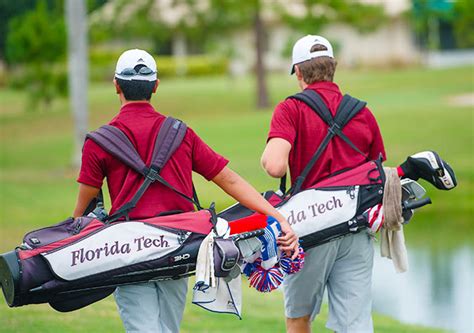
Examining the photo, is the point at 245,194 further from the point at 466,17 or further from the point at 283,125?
the point at 466,17

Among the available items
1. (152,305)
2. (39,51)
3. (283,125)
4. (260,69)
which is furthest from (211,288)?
(39,51)

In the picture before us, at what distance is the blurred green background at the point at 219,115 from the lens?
391 inches

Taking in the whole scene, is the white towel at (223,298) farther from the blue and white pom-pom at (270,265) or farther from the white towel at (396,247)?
the white towel at (396,247)

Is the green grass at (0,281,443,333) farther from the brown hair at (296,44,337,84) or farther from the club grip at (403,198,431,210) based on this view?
the brown hair at (296,44,337,84)

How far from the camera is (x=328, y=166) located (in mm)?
6273

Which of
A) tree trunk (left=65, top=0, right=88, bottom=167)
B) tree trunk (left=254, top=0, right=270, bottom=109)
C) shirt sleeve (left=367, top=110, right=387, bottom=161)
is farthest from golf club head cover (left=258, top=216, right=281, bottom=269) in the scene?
tree trunk (left=254, top=0, right=270, bottom=109)

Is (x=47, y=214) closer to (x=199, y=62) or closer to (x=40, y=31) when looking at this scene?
(x=40, y=31)

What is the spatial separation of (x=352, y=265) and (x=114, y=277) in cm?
158

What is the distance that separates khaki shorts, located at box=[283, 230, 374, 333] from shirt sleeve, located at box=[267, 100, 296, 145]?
659 mm

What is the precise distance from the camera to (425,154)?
6234mm

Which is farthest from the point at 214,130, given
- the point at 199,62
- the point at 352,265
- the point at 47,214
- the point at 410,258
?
the point at 199,62

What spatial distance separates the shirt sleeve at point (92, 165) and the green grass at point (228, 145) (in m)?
2.91

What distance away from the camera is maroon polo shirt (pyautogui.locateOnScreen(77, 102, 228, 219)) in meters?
5.42

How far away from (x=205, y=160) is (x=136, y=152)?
1.20ft
